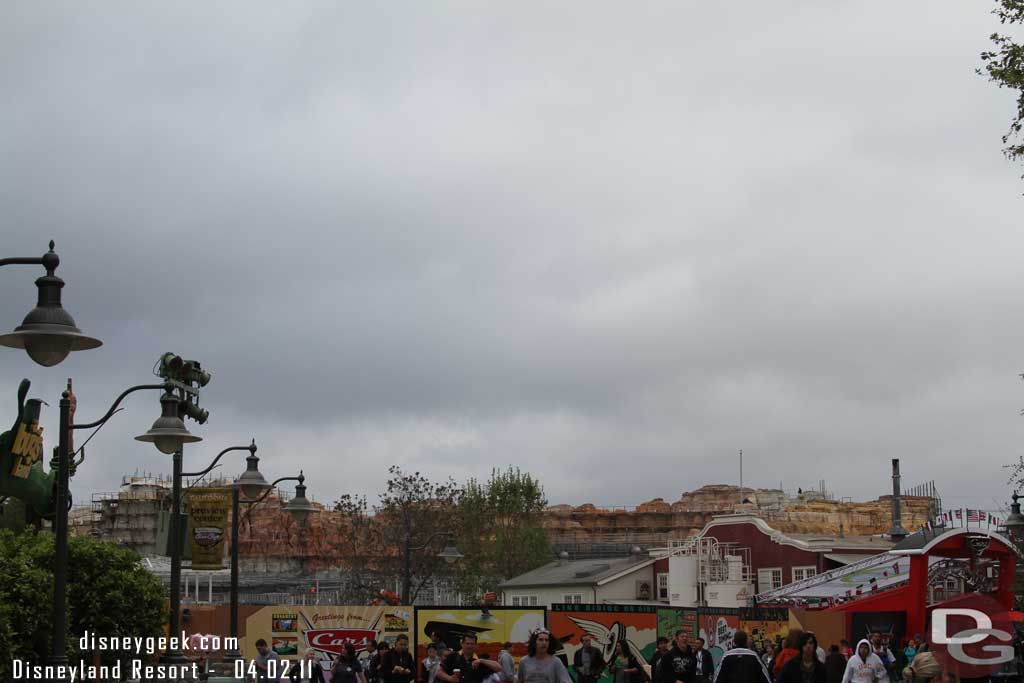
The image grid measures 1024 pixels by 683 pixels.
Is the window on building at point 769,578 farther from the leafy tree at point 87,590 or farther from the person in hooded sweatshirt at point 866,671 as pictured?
the person in hooded sweatshirt at point 866,671

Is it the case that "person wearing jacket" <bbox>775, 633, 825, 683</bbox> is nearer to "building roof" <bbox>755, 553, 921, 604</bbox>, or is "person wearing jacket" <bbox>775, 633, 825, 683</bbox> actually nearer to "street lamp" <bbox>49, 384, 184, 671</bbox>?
"street lamp" <bbox>49, 384, 184, 671</bbox>

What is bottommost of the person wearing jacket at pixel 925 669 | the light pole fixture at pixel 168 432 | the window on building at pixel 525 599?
the window on building at pixel 525 599

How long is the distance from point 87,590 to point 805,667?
40.2ft

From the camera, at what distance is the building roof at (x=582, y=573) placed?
65.1m

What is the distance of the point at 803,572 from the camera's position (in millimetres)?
60156

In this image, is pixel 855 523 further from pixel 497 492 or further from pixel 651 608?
pixel 651 608

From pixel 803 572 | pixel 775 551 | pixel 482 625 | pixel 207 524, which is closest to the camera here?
pixel 207 524

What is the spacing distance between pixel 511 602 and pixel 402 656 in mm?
51215

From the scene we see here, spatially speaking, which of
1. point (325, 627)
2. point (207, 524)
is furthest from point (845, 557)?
point (207, 524)

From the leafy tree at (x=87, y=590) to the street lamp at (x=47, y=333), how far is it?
706 cm

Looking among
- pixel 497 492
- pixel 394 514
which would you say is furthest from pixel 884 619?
pixel 497 492

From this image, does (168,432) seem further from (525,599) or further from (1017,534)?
(525,599)

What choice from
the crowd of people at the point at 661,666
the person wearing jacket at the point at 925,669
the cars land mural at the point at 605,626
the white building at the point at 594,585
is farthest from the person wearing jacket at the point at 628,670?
the white building at the point at 594,585

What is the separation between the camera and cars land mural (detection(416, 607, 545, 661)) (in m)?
28.2
